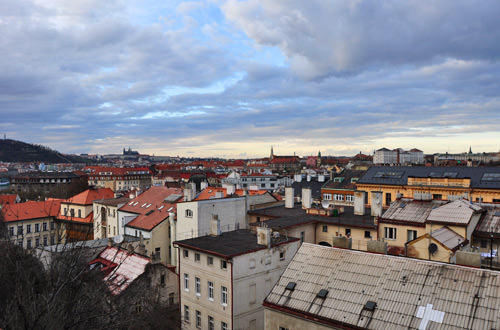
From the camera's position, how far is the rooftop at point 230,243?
87.1ft

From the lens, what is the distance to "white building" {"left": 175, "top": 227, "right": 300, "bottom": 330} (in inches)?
1019

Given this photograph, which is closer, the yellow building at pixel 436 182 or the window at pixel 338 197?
the yellow building at pixel 436 182

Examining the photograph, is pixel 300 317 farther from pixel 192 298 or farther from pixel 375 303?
pixel 192 298

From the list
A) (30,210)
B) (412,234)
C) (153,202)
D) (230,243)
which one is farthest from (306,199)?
(30,210)

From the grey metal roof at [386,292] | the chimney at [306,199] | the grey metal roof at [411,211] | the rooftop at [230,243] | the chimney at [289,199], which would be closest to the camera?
the grey metal roof at [386,292]

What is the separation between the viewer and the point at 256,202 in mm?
44625

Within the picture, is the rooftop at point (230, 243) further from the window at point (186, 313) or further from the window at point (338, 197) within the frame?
the window at point (338, 197)

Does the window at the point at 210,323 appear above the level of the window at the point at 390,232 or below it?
below

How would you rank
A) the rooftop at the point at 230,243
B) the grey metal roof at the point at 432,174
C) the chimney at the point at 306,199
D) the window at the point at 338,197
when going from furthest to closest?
the window at the point at 338,197
the grey metal roof at the point at 432,174
the chimney at the point at 306,199
the rooftop at the point at 230,243

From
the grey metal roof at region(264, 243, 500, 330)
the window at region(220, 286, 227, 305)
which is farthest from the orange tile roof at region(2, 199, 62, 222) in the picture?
the grey metal roof at region(264, 243, 500, 330)

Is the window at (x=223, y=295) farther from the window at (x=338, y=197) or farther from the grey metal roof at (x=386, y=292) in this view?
the window at (x=338, y=197)

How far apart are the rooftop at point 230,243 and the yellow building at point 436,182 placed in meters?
21.9

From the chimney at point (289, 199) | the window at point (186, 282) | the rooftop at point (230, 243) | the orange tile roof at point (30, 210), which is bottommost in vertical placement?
the window at point (186, 282)

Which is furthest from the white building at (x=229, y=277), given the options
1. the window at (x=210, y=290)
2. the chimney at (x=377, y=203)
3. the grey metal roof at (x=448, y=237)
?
the grey metal roof at (x=448, y=237)
